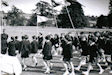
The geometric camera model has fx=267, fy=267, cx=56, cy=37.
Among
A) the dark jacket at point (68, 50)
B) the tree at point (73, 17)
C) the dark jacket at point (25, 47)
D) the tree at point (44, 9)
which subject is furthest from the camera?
the tree at point (73, 17)

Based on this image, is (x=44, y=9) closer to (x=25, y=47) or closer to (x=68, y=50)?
(x=25, y=47)

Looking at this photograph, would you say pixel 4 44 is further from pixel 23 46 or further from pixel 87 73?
pixel 87 73

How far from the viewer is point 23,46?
7781 mm

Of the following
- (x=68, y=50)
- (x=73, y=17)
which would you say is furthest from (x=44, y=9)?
(x=73, y=17)

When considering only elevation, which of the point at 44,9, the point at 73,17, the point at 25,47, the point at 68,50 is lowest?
the point at 68,50

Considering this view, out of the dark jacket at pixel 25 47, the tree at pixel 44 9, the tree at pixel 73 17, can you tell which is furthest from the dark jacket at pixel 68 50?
the tree at pixel 73 17

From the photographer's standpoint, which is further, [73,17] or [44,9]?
[73,17]

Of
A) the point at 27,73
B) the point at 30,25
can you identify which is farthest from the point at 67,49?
the point at 30,25

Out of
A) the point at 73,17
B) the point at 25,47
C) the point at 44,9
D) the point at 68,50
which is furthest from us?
the point at 73,17

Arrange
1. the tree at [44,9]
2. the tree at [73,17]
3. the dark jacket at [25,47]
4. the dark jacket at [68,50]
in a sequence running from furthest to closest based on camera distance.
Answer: the tree at [73,17]
the tree at [44,9]
the dark jacket at [25,47]
the dark jacket at [68,50]

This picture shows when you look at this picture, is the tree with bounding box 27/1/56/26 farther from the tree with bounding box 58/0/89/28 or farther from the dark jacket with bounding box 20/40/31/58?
the dark jacket with bounding box 20/40/31/58

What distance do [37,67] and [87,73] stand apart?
1878 mm

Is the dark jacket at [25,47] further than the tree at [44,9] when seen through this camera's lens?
No

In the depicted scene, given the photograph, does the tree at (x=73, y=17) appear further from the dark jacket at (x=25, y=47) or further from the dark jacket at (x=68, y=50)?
the dark jacket at (x=68, y=50)
